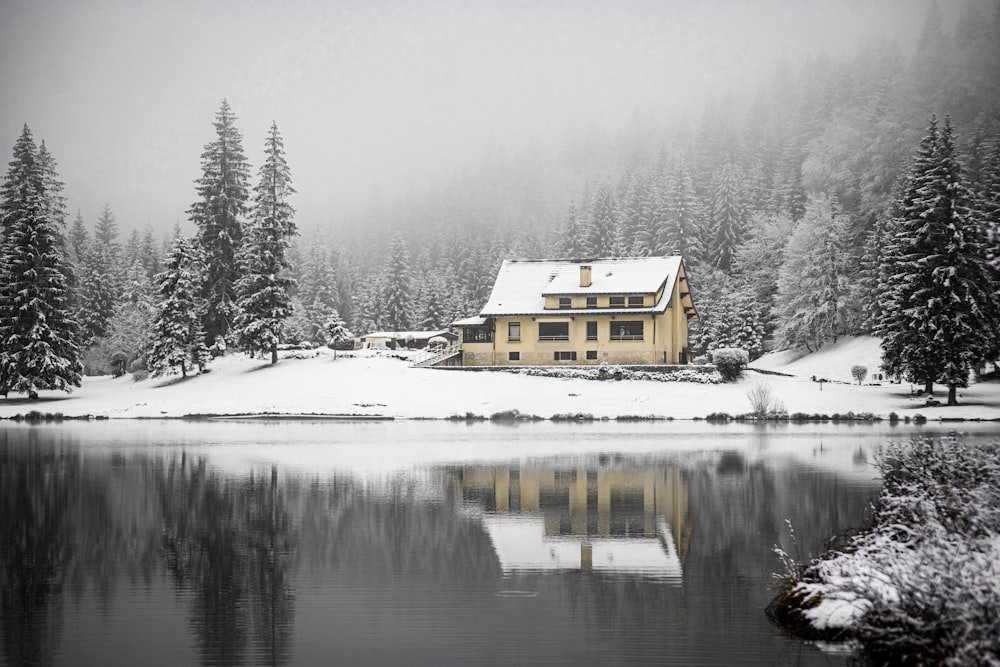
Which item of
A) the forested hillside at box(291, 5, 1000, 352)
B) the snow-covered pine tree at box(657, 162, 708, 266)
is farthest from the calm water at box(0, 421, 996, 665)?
the snow-covered pine tree at box(657, 162, 708, 266)

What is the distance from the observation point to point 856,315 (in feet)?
210

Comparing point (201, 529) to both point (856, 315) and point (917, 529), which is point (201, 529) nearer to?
point (917, 529)

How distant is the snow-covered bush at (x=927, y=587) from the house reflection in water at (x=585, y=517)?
3.20 meters

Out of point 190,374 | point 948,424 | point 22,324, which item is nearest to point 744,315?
point 948,424

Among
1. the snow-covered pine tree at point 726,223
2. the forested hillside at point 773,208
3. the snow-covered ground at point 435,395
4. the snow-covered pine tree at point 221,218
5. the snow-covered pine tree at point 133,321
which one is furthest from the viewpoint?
the snow-covered pine tree at point 726,223

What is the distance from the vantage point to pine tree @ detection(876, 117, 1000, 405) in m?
39.8

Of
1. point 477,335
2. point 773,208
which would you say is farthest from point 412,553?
point 773,208

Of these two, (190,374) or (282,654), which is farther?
(190,374)

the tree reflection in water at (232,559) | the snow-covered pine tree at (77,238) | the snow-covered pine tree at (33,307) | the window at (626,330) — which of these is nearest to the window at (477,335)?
the window at (626,330)

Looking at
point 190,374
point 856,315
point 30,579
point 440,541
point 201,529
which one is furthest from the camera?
point 856,315

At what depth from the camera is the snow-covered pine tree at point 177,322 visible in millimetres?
55875

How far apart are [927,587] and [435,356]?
170 feet

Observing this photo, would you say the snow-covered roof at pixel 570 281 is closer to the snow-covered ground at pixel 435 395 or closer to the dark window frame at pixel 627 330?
the dark window frame at pixel 627 330

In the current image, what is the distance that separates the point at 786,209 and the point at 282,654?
8229cm
